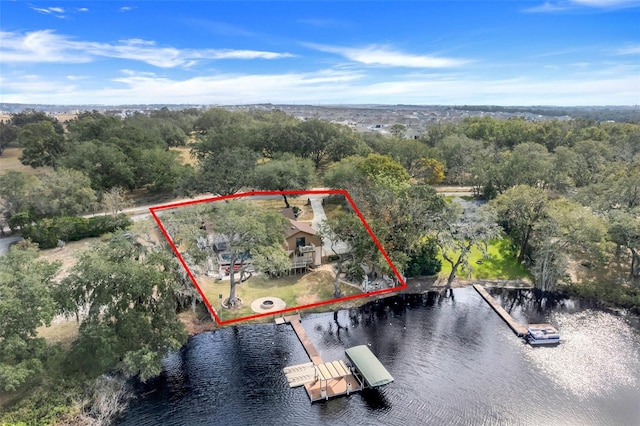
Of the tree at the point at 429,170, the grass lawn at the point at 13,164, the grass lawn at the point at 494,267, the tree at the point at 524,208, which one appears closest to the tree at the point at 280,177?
the grass lawn at the point at 494,267

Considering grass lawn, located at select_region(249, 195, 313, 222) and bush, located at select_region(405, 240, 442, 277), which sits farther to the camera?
grass lawn, located at select_region(249, 195, 313, 222)

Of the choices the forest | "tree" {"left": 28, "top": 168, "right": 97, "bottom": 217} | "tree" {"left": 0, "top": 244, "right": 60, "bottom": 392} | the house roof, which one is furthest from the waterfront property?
"tree" {"left": 28, "top": 168, "right": 97, "bottom": 217}

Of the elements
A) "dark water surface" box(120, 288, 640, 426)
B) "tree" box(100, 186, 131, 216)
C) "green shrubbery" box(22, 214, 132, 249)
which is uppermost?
"tree" box(100, 186, 131, 216)

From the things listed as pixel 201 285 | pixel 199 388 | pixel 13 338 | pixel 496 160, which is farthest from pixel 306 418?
pixel 496 160

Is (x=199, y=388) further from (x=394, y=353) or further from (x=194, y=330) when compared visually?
(x=394, y=353)

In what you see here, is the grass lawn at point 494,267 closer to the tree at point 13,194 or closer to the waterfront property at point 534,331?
the waterfront property at point 534,331

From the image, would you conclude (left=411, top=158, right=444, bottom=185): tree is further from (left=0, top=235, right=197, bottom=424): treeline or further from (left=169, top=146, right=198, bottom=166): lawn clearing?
(left=0, top=235, right=197, bottom=424): treeline

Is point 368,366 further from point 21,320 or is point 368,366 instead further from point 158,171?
point 158,171
